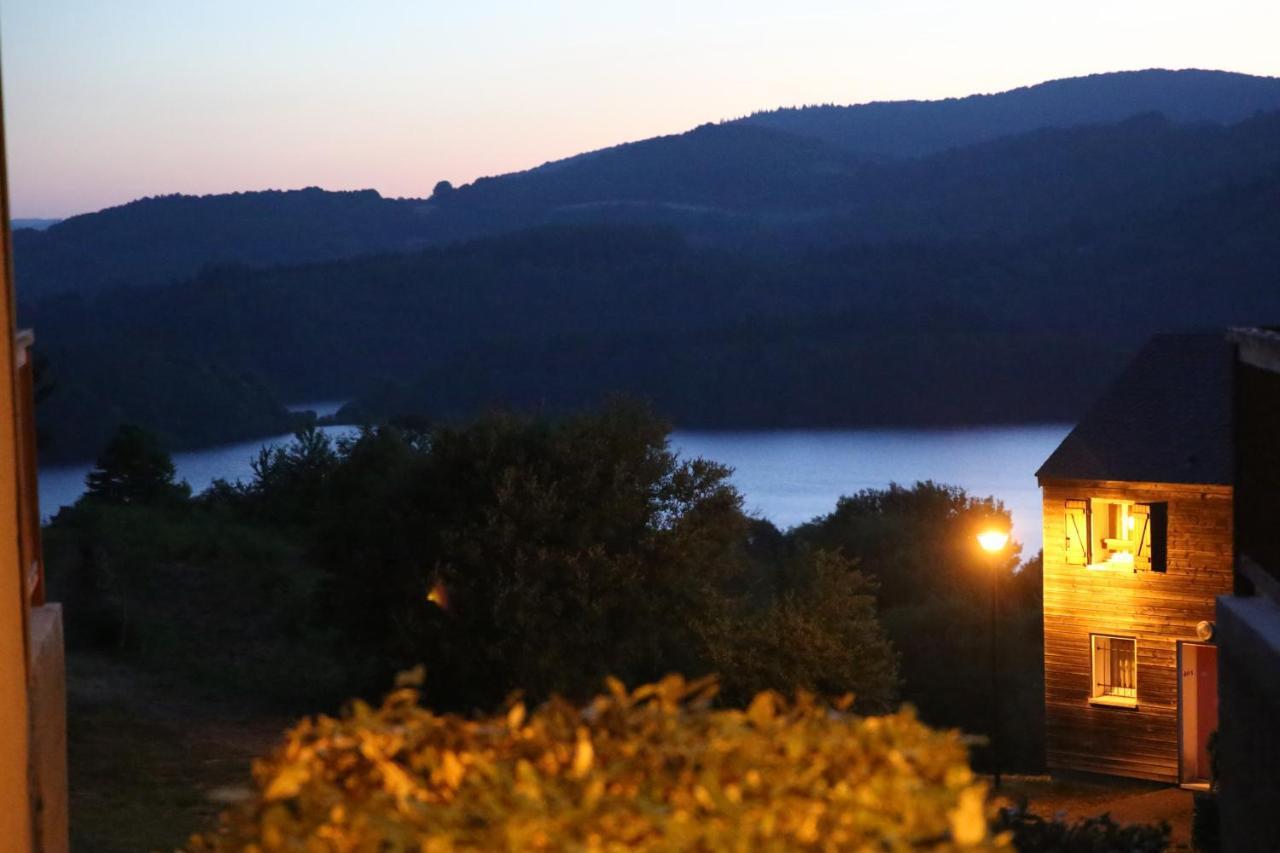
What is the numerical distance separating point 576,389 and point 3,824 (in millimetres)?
43279

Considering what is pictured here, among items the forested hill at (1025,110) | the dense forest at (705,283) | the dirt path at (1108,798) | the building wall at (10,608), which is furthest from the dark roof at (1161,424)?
the forested hill at (1025,110)

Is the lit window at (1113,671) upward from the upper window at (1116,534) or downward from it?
downward

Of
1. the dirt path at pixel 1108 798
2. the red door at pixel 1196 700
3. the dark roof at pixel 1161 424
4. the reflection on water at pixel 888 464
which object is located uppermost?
the dark roof at pixel 1161 424

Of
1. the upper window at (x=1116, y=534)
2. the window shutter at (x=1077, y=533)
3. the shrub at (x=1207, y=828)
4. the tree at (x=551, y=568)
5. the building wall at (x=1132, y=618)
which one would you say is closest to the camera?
the shrub at (x=1207, y=828)

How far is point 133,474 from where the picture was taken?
100 feet

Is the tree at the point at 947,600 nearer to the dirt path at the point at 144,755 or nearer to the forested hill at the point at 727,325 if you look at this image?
the forested hill at the point at 727,325

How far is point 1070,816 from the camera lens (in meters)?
17.0

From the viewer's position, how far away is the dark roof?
19.3m

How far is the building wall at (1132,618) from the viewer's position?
19109 mm

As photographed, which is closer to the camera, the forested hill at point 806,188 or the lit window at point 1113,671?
the lit window at point 1113,671

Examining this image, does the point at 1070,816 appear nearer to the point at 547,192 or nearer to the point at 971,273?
the point at 971,273

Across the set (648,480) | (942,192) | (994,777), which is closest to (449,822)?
(648,480)

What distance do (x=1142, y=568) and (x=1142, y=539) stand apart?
0.40 m

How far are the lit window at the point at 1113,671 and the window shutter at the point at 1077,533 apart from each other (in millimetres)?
1160
